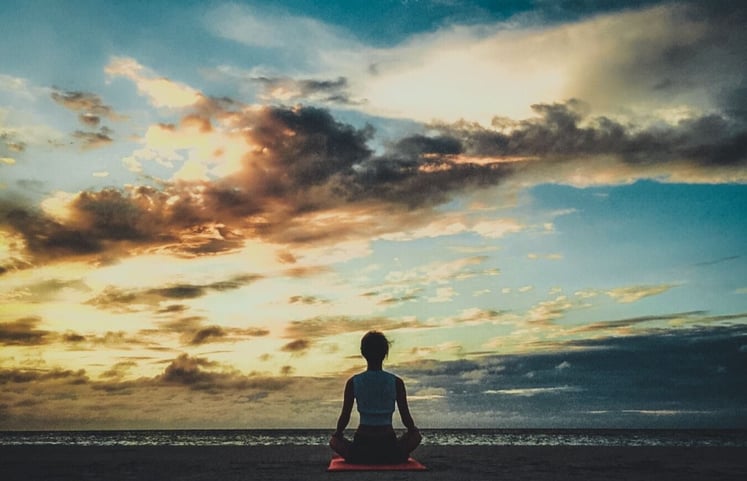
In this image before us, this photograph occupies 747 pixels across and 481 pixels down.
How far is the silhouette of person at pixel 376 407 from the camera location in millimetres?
8039

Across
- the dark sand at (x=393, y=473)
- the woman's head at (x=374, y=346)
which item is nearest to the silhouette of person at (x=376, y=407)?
the woman's head at (x=374, y=346)

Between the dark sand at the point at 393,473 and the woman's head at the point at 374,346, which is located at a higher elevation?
the woman's head at the point at 374,346

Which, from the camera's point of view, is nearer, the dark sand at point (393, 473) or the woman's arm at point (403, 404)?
the woman's arm at point (403, 404)

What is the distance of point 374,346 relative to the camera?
806 centimetres

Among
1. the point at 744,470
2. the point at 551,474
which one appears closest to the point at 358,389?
the point at 551,474

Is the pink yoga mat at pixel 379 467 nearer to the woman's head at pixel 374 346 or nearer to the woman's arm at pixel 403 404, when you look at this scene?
the woman's arm at pixel 403 404

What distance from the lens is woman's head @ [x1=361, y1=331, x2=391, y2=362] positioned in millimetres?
8062

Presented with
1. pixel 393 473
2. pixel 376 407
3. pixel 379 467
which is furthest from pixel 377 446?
pixel 393 473

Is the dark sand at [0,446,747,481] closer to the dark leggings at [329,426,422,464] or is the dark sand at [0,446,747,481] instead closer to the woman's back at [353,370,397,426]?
the dark leggings at [329,426,422,464]

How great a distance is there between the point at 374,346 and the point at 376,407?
743mm

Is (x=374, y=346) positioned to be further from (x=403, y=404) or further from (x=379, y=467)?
(x=379, y=467)

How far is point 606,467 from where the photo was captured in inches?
558

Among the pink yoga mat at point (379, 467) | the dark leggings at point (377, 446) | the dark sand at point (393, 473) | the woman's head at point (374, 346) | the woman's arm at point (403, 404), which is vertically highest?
the woman's head at point (374, 346)

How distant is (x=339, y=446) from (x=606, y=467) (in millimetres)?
8196
